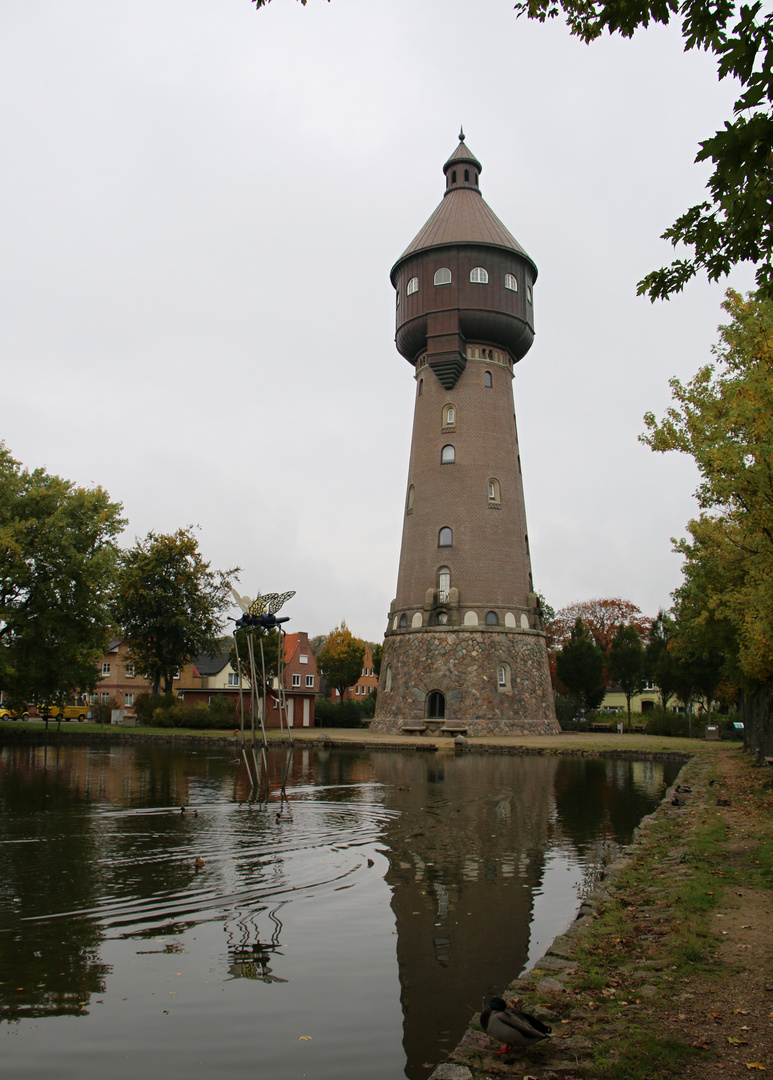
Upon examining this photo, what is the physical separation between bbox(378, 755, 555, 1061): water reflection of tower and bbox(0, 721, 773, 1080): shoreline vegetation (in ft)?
1.73

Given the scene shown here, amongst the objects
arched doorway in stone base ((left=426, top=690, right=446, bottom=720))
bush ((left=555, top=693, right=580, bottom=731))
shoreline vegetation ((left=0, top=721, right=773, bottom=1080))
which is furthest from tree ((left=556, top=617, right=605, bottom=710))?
shoreline vegetation ((left=0, top=721, right=773, bottom=1080))

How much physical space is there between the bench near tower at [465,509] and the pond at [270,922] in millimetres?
22577

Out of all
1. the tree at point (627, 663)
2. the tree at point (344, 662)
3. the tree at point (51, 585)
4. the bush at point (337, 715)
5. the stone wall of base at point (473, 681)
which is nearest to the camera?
the tree at point (51, 585)

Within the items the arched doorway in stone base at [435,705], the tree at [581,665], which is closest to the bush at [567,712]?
the tree at [581,665]

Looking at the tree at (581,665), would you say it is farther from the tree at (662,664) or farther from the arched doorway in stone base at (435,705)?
the arched doorway in stone base at (435,705)

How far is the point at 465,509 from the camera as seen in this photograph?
41.3 meters

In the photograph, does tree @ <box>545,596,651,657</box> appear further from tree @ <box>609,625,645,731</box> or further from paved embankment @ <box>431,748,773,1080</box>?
paved embankment @ <box>431,748,773,1080</box>

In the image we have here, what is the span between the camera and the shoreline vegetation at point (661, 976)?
14.6ft

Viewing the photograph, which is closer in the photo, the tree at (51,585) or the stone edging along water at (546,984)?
the stone edging along water at (546,984)

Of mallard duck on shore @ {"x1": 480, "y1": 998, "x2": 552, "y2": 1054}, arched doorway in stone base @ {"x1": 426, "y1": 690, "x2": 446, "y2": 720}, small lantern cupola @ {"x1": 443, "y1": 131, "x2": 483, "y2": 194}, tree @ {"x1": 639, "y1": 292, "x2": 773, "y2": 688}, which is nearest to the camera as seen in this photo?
mallard duck on shore @ {"x1": 480, "y1": 998, "x2": 552, "y2": 1054}

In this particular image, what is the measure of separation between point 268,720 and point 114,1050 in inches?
1700

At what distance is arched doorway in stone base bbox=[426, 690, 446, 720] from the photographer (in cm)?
4009

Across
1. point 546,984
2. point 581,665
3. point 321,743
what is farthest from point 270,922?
point 581,665

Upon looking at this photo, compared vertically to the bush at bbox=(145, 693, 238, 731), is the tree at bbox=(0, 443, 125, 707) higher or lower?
higher
